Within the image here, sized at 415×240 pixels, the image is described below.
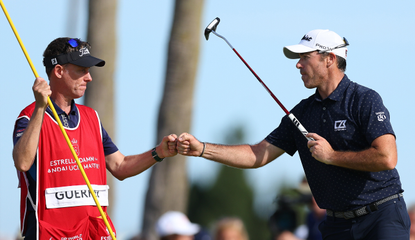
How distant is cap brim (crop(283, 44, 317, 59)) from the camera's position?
5250 millimetres

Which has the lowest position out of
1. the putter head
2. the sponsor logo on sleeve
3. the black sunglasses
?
the sponsor logo on sleeve

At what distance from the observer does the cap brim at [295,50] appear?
17.2 ft

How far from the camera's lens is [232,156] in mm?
5629

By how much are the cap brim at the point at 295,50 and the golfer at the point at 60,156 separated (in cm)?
162

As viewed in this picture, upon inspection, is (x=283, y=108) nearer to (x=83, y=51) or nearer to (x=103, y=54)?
(x=83, y=51)

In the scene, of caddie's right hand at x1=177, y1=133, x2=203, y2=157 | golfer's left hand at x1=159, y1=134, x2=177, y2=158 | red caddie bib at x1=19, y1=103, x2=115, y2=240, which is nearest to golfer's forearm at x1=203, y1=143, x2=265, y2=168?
caddie's right hand at x1=177, y1=133, x2=203, y2=157

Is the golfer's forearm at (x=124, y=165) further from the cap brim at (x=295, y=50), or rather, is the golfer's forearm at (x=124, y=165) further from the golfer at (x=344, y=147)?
the cap brim at (x=295, y=50)

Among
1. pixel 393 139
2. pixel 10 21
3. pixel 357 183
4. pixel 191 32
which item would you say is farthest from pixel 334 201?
pixel 191 32

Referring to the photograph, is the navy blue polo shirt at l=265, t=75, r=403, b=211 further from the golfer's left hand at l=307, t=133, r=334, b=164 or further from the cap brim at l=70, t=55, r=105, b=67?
the cap brim at l=70, t=55, r=105, b=67

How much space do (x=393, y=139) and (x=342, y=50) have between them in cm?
93

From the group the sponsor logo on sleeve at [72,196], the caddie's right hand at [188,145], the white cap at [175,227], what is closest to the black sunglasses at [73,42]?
the sponsor logo on sleeve at [72,196]

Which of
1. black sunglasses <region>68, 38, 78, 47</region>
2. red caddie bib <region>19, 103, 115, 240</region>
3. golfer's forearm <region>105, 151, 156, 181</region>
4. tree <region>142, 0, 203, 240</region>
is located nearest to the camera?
red caddie bib <region>19, 103, 115, 240</region>

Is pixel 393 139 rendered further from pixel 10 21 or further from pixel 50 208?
pixel 10 21

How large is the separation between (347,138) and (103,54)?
670 centimetres
